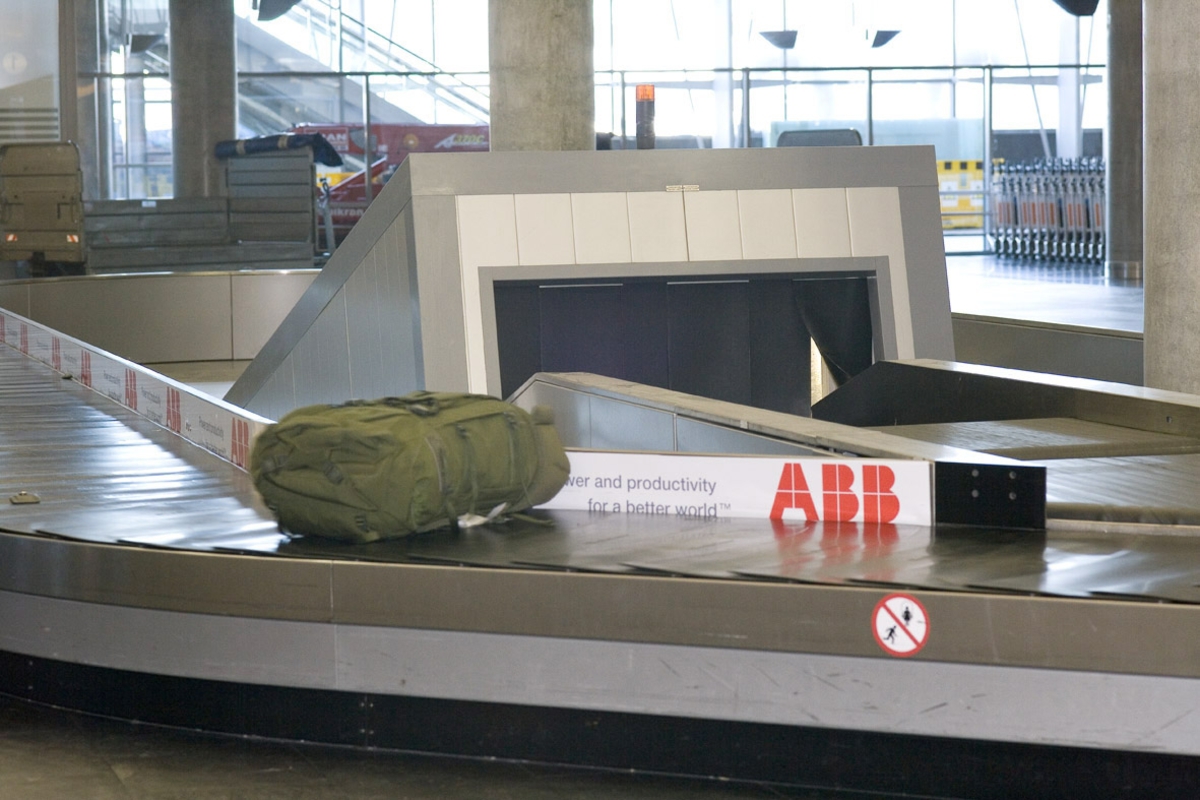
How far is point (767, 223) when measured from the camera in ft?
22.5

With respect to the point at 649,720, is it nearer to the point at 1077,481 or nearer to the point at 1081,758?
the point at 1081,758

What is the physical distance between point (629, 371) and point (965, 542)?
4.31 meters

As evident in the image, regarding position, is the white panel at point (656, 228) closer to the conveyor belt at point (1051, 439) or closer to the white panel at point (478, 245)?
the white panel at point (478, 245)

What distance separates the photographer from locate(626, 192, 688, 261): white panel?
678 cm

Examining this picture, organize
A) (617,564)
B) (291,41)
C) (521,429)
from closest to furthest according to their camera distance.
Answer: (617,564)
(521,429)
(291,41)

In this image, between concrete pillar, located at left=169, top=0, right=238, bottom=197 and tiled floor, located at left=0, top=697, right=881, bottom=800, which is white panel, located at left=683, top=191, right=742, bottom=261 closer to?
tiled floor, located at left=0, top=697, right=881, bottom=800

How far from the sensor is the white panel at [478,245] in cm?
650

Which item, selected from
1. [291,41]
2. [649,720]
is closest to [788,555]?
[649,720]

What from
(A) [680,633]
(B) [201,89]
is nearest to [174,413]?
(A) [680,633]

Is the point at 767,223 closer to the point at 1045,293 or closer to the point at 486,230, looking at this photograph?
the point at 486,230

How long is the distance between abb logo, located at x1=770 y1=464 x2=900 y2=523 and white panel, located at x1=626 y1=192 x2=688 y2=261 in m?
3.62

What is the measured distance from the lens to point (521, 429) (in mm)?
3295

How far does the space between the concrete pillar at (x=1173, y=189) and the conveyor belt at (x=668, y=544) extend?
2887mm

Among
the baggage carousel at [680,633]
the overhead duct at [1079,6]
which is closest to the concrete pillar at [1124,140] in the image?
the overhead duct at [1079,6]
